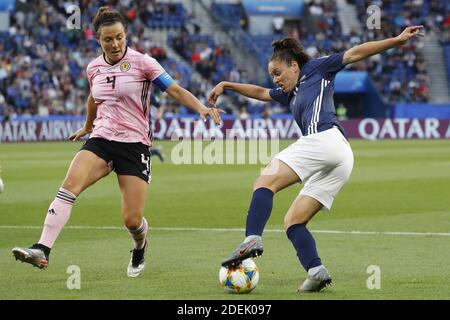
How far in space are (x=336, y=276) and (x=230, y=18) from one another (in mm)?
44132

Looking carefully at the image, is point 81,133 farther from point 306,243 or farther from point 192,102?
point 306,243

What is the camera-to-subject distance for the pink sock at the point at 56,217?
893cm

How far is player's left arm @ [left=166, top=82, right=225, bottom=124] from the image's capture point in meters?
8.86

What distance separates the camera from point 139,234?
9.86 metres

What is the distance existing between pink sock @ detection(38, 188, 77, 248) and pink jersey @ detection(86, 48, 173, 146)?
0.68 meters

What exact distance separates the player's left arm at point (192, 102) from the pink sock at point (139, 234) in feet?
4.20

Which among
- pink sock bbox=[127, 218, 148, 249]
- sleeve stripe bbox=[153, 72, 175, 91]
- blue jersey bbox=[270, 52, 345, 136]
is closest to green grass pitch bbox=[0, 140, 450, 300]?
pink sock bbox=[127, 218, 148, 249]

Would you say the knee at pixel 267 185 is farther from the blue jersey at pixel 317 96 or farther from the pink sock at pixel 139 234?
the pink sock at pixel 139 234

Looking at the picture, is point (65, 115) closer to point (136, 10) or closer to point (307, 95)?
point (136, 10)

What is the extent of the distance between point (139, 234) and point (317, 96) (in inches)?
91.1

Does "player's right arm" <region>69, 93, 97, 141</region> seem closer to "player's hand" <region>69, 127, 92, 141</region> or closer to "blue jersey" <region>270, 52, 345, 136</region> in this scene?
"player's hand" <region>69, 127, 92, 141</region>

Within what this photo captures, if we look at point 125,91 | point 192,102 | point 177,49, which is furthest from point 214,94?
point 177,49

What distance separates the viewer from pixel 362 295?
828 cm

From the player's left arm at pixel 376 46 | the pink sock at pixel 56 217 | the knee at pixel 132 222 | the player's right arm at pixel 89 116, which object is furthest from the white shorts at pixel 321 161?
the player's right arm at pixel 89 116
